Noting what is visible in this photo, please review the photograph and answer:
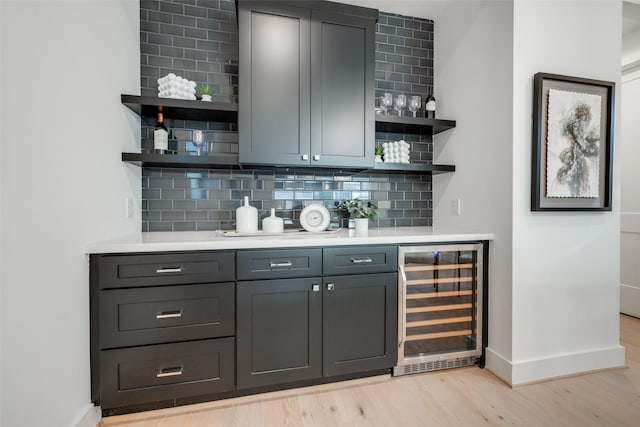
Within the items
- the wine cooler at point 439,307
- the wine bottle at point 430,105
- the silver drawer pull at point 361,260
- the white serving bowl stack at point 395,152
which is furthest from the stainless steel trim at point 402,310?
the wine bottle at point 430,105

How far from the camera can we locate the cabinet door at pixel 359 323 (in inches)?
72.7

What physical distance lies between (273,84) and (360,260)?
1270 mm

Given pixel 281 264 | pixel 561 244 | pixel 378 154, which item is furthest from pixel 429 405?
pixel 378 154

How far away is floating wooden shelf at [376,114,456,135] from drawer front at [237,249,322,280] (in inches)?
45.5

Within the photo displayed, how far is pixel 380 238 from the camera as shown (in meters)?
1.91

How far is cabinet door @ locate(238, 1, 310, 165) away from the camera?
1961 millimetres

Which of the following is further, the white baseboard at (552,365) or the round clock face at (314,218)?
the round clock face at (314,218)

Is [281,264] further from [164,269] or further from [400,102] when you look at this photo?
[400,102]

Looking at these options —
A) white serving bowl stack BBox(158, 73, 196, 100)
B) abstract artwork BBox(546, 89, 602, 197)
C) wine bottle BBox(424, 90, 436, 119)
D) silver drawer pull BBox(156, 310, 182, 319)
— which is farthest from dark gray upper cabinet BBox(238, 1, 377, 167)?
abstract artwork BBox(546, 89, 602, 197)

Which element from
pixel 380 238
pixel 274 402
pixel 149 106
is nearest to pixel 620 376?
pixel 380 238

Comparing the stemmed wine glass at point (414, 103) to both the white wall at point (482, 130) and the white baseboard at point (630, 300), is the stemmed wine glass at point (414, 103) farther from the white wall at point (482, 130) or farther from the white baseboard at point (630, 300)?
the white baseboard at point (630, 300)

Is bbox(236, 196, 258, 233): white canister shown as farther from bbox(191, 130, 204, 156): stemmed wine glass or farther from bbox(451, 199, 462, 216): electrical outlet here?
bbox(451, 199, 462, 216): electrical outlet

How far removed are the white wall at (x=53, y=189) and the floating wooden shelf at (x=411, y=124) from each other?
1.75m

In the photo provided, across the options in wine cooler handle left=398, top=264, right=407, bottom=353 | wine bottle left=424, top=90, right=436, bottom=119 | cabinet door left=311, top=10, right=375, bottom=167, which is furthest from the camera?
wine bottle left=424, top=90, right=436, bottom=119
